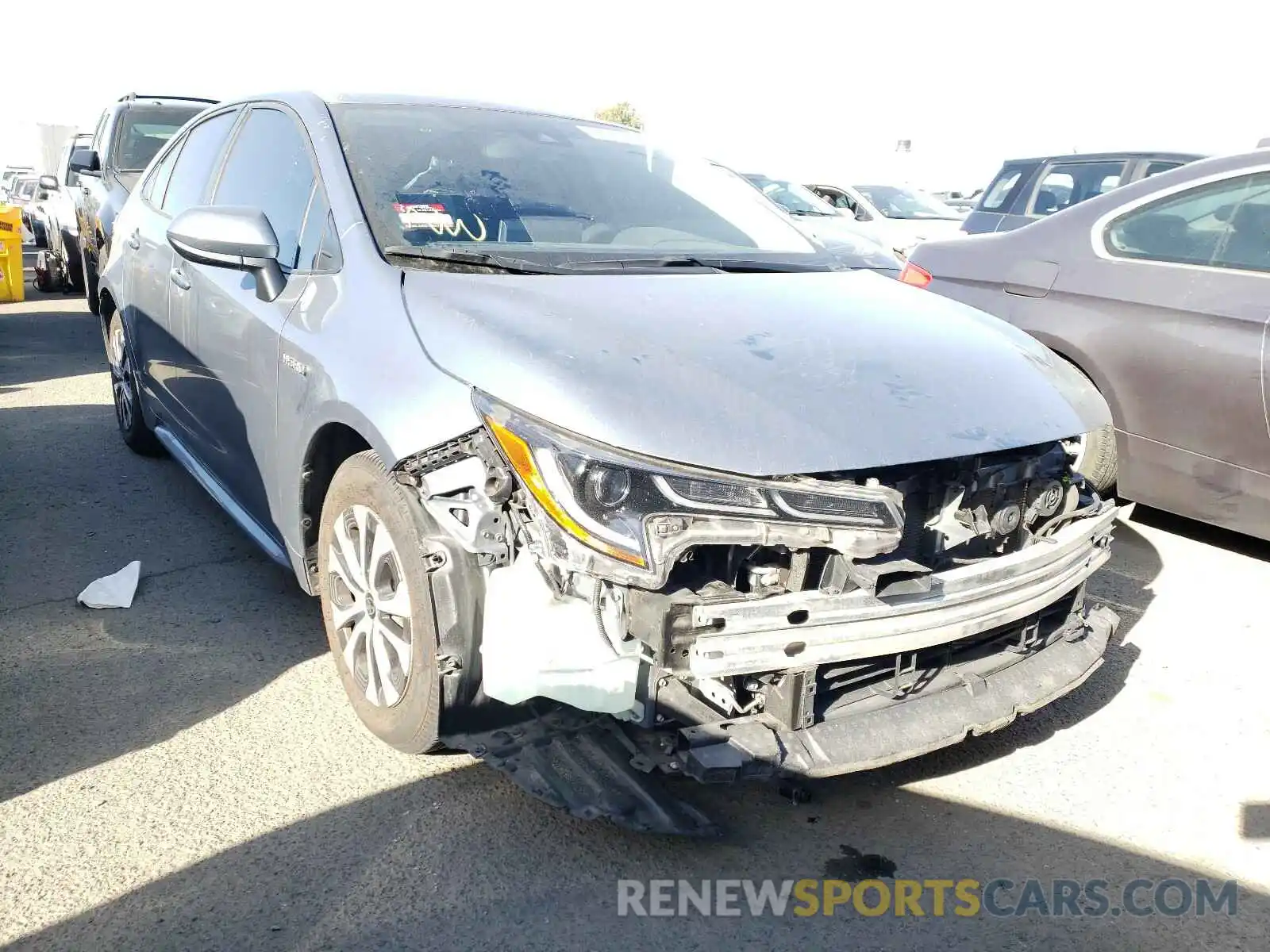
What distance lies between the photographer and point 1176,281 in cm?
427

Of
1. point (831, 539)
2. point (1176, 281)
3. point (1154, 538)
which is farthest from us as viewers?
point (1154, 538)

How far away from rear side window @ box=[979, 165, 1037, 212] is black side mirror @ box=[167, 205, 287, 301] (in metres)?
8.41

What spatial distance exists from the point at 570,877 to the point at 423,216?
1.86 metres

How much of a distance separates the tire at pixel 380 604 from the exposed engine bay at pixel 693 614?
0.24 feet

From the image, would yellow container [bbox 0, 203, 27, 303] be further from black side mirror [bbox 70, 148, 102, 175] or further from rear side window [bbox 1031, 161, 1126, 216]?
rear side window [bbox 1031, 161, 1126, 216]

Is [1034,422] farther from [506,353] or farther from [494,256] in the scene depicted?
[494,256]

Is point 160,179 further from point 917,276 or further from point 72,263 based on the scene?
point 72,263

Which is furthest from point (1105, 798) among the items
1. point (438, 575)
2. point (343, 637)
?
point (343, 637)

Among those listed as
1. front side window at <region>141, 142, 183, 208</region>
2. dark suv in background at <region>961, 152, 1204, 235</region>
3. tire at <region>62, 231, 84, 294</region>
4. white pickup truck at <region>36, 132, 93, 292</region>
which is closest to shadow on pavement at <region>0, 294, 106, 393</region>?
tire at <region>62, 231, 84, 294</region>

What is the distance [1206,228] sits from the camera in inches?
170

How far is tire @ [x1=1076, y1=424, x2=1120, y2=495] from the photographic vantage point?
3127 mm

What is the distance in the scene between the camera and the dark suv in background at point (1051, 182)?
898 centimetres

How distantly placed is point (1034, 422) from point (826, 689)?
0.87 meters

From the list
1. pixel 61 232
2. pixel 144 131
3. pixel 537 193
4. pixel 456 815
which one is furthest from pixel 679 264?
pixel 61 232
